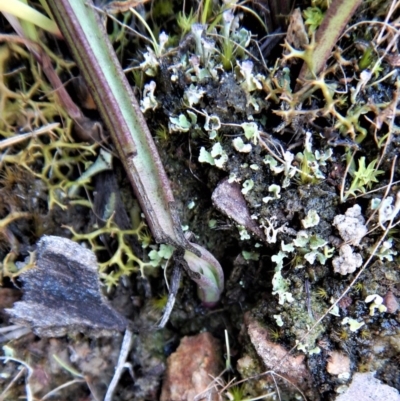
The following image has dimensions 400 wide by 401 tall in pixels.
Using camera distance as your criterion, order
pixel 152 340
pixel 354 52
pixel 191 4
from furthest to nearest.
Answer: pixel 152 340 → pixel 191 4 → pixel 354 52

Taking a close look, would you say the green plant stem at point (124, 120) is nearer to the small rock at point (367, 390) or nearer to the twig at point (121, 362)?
the twig at point (121, 362)

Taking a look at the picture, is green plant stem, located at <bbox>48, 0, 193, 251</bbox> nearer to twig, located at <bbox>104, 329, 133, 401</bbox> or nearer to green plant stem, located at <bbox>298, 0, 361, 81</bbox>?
twig, located at <bbox>104, 329, 133, 401</bbox>

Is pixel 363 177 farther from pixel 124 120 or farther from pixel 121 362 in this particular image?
pixel 121 362

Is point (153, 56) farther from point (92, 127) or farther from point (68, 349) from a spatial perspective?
point (68, 349)

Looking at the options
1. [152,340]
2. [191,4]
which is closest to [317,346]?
[152,340]

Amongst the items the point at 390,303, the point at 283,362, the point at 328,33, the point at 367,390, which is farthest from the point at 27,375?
the point at 328,33

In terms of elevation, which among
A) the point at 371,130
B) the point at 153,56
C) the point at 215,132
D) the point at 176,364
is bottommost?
the point at 176,364

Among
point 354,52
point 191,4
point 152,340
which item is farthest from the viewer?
point 152,340
